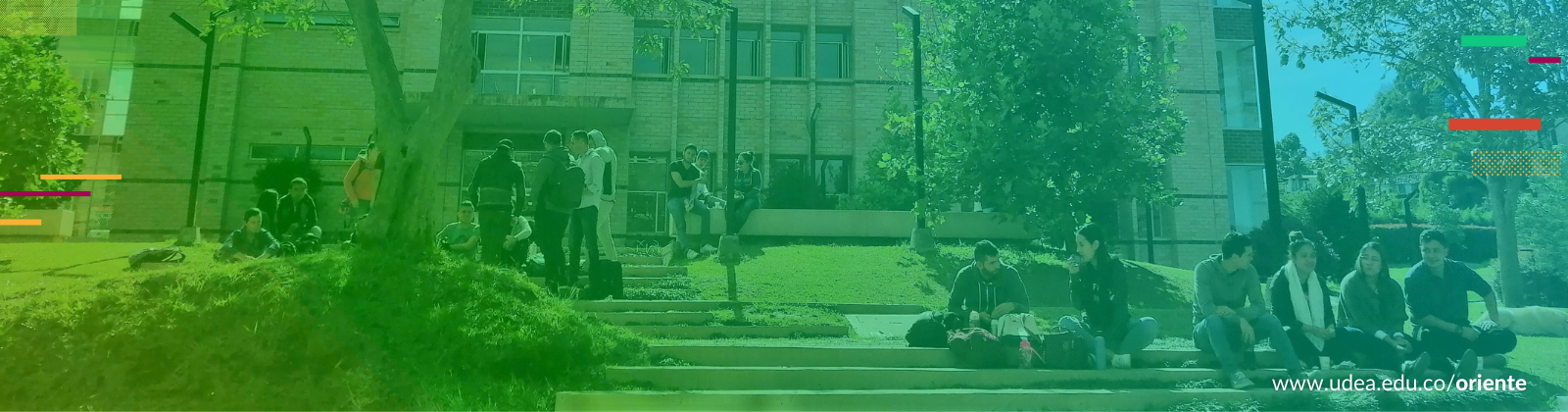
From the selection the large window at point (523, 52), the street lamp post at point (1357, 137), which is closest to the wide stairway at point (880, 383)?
the street lamp post at point (1357, 137)

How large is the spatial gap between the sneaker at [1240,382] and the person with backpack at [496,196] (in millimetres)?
6592

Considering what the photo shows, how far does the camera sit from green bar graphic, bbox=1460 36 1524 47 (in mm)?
11766

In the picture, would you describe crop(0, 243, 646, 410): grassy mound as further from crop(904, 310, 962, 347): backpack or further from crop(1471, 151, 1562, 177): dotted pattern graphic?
crop(1471, 151, 1562, 177): dotted pattern graphic

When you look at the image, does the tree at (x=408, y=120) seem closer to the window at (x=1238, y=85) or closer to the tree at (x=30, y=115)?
the tree at (x=30, y=115)

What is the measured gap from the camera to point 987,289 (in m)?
6.98

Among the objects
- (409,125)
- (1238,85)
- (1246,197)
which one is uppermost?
(1238,85)

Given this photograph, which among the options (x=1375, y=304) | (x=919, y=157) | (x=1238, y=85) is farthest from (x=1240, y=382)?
(x=1238, y=85)

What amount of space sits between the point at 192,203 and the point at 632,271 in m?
10.0

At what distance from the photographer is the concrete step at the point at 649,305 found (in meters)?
8.38

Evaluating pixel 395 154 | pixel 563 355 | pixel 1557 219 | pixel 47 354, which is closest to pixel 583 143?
pixel 395 154

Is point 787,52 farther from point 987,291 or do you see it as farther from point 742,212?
point 987,291

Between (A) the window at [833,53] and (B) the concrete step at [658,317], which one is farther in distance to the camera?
(A) the window at [833,53]

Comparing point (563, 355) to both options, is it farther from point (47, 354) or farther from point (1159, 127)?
point (1159, 127)

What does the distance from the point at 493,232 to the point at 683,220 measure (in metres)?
4.17
